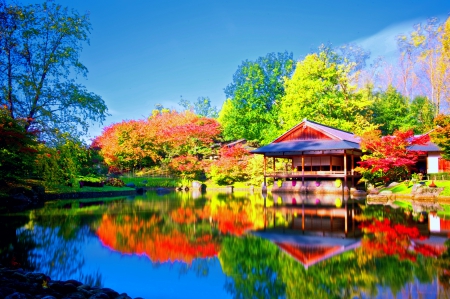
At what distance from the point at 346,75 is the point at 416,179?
53.9 feet

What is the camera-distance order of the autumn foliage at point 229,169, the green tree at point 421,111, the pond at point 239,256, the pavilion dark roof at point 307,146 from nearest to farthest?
the pond at point 239,256
the pavilion dark roof at point 307,146
the autumn foliage at point 229,169
the green tree at point 421,111

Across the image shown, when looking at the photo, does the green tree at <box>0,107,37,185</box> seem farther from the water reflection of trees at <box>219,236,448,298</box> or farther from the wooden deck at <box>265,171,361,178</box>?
the wooden deck at <box>265,171,361,178</box>

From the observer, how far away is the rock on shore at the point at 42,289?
466cm

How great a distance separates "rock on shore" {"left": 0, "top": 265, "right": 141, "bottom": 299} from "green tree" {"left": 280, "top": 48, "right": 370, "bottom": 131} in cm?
3181

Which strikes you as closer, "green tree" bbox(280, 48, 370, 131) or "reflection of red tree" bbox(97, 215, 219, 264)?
"reflection of red tree" bbox(97, 215, 219, 264)

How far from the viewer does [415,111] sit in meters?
39.4

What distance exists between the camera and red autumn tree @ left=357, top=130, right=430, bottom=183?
2258cm

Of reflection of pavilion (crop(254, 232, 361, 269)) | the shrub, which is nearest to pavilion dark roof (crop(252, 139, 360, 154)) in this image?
the shrub

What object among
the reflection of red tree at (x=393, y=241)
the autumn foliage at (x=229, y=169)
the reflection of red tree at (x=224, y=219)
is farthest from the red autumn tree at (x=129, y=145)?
the reflection of red tree at (x=393, y=241)

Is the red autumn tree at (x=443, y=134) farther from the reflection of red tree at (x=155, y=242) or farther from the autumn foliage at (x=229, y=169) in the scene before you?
the autumn foliage at (x=229, y=169)

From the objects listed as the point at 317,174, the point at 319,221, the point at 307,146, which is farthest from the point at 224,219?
the point at 307,146

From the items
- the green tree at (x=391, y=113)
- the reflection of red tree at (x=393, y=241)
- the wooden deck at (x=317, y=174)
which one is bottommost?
the reflection of red tree at (x=393, y=241)

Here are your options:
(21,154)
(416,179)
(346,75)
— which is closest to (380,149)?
(416,179)

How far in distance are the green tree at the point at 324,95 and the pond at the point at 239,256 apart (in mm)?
23805
